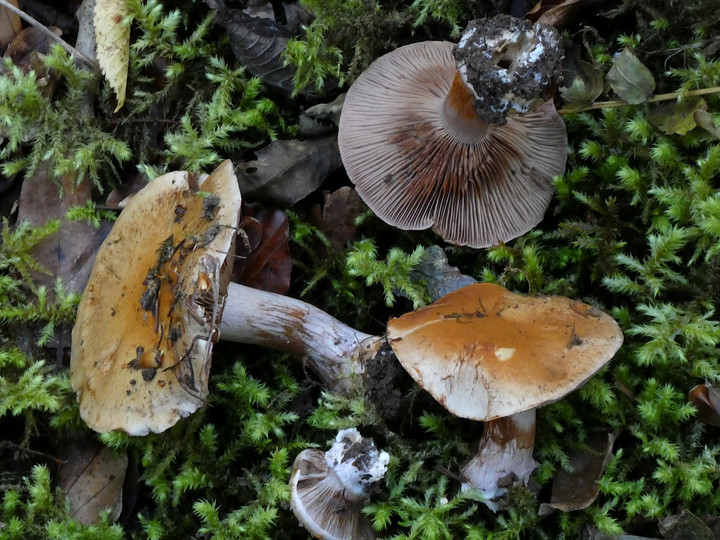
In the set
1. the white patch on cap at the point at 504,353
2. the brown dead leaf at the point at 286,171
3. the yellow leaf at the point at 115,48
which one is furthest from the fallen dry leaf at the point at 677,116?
the yellow leaf at the point at 115,48

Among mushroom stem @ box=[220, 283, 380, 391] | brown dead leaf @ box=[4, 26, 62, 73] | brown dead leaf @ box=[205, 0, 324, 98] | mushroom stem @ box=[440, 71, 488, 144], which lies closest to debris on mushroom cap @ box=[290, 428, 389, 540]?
mushroom stem @ box=[220, 283, 380, 391]

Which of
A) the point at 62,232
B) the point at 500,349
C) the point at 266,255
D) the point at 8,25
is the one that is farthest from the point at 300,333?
the point at 8,25

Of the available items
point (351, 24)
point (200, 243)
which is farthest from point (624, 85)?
point (200, 243)

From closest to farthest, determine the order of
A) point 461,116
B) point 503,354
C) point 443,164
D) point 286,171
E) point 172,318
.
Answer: point 503,354, point 172,318, point 461,116, point 443,164, point 286,171

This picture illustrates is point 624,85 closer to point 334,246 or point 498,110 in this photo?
point 498,110

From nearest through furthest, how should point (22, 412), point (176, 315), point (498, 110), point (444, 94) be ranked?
point (176, 315), point (498, 110), point (22, 412), point (444, 94)

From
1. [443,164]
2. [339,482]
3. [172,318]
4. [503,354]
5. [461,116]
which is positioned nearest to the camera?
[503,354]

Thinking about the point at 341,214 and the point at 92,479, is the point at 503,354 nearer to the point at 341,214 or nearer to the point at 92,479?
the point at 341,214

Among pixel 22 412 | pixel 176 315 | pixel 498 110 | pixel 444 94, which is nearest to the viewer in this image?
pixel 176 315
